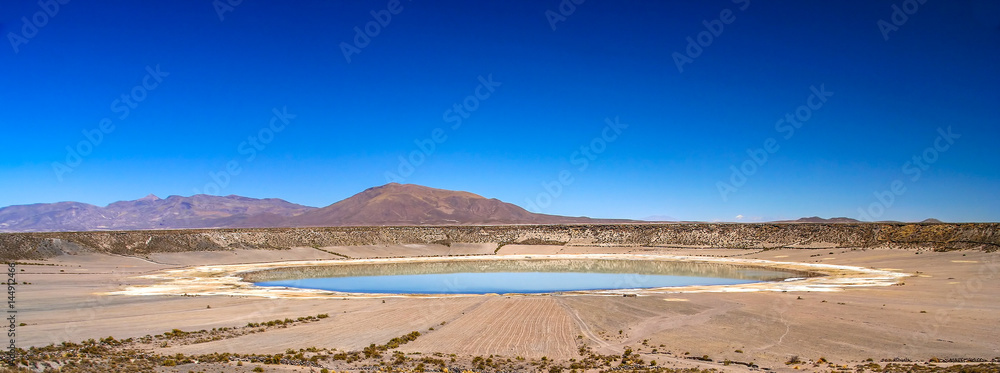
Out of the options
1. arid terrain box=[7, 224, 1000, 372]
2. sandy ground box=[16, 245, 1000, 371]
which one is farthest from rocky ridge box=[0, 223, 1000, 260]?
sandy ground box=[16, 245, 1000, 371]

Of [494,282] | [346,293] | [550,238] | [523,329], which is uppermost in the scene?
[550,238]

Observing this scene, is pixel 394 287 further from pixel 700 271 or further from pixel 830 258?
pixel 830 258

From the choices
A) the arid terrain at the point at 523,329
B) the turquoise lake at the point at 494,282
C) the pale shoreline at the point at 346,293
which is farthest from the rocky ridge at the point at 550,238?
the turquoise lake at the point at 494,282

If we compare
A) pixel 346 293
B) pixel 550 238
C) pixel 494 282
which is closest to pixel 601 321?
pixel 346 293

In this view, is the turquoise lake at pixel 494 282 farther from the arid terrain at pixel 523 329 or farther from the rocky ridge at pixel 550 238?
the rocky ridge at pixel 550 238

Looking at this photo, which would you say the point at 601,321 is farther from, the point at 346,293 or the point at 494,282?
the point at 494,282

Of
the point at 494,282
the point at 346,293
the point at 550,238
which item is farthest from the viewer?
the point at 550,238
